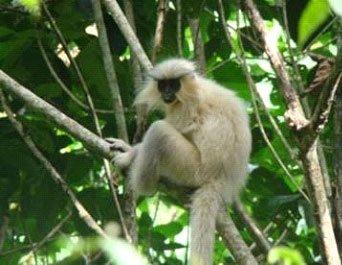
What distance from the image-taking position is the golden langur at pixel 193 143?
481 cm

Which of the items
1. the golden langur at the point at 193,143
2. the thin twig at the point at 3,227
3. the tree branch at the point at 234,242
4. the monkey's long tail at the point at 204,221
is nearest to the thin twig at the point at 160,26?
the golden langur at the point at 193,143

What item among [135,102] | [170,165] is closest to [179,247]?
[170,165]

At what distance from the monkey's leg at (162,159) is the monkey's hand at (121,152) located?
58mm

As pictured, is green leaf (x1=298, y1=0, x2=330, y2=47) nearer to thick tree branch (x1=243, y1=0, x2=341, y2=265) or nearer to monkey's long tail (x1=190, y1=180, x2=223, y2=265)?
thick tree branch (x1=243, y1=0, x2=341, y2=265)

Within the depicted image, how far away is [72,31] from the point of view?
16.3ft

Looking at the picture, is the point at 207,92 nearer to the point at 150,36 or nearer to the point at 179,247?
the point at 150,36

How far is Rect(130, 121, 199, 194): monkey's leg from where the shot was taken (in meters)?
4.81

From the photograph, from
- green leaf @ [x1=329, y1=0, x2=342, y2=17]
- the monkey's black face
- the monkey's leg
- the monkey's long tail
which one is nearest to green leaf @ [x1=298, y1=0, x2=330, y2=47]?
green leaf @ [x1=329, y1=0, x2=342, y2=17]

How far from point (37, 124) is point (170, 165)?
0.98m

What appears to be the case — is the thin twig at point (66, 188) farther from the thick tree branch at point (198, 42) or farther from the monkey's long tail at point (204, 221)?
the thick tree branch at point (198, 42)

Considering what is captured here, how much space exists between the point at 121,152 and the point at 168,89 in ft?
3.00

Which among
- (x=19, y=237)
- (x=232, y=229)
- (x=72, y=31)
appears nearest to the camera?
(x=232, y=229)

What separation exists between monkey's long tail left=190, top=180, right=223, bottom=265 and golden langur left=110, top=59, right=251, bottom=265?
0.01 meters

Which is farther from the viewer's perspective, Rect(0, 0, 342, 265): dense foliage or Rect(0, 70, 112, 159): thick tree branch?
Rect(0, 0, 342, 265): dense foliage
